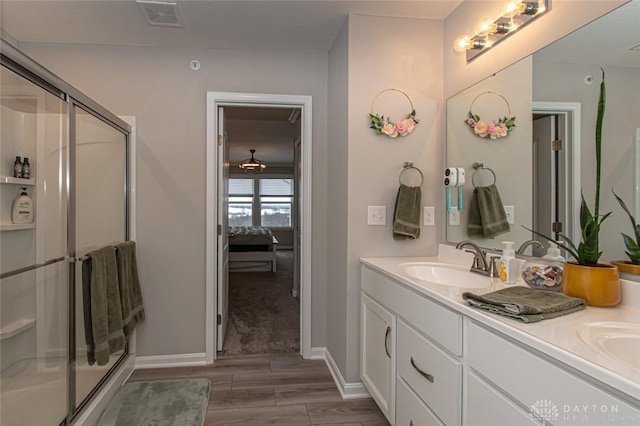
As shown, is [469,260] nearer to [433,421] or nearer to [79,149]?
[433,421]

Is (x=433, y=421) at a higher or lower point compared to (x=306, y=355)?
higher

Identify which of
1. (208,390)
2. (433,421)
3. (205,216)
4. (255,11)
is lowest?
(208,390)

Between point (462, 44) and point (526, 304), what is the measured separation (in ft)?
5.40

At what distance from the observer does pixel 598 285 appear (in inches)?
46.8

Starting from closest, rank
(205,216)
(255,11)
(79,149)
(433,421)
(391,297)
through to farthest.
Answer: (433,421) < (391,297) < (79,149) < (255,11) < (205,216)

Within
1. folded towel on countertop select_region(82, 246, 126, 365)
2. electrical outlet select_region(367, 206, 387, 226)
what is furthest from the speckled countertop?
folded towel on countertop select_region(82, 246, 126, 365)

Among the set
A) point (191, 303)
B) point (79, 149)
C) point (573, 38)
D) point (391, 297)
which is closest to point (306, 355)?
point (191, 303)

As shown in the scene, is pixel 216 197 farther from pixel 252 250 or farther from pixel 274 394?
pixel 252 250

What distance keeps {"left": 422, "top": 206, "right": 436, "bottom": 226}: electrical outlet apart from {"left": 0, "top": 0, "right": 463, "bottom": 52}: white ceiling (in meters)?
1.28

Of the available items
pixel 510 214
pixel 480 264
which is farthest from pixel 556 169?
pixel 480 264

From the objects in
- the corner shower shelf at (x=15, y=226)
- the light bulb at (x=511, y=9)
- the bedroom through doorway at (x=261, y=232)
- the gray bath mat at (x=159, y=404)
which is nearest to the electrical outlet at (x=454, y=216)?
the light bulb at (x=511, y=9)

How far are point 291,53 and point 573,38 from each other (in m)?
1.98

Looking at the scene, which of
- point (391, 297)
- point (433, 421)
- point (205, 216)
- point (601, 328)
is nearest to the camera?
point (601, 328)

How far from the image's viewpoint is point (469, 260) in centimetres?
204
